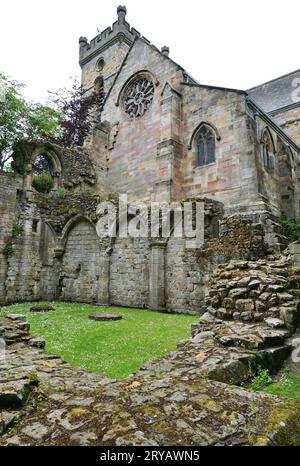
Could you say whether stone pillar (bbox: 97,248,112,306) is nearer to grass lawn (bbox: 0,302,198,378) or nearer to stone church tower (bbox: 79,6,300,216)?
grass lawn (bbox: 0,302,198,378)

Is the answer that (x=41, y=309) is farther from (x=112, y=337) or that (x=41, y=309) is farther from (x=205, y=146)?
(x=205, y=146)

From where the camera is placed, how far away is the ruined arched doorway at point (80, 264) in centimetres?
1425

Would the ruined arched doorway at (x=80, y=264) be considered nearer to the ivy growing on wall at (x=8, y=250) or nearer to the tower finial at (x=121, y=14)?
the ivy growing on wall at (x=8, y=250)

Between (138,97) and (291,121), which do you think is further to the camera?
(291,121)

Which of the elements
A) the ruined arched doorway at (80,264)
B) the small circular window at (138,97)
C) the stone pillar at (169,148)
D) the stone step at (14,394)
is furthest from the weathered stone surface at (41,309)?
the small circular window at (138,97)

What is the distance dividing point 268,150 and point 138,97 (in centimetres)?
959

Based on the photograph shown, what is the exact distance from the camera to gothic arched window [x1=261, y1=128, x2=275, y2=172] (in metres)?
15.8

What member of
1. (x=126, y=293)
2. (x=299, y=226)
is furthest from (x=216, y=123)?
(x=126, y=293)

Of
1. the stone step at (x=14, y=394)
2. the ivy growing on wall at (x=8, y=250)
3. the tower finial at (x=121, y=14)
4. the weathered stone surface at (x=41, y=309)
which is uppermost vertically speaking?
the tower finial at (x=121, y=14)

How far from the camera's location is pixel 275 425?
7.96 feet

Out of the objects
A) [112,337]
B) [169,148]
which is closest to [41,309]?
[112,337]

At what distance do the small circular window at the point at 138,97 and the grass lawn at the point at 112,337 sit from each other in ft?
47.3

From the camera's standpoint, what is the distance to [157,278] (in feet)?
37.5
